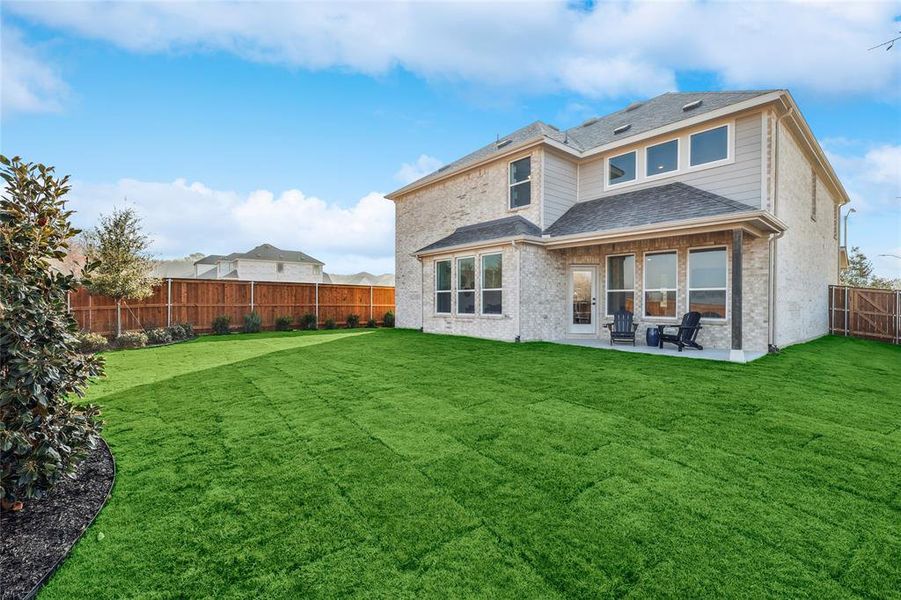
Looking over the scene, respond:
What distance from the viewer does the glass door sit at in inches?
455

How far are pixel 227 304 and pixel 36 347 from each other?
13.4 m

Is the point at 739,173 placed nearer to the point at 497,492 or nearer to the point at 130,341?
the point at 497,492

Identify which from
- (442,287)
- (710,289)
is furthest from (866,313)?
(442,287)

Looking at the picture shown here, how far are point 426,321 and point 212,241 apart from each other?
23735 millimetres

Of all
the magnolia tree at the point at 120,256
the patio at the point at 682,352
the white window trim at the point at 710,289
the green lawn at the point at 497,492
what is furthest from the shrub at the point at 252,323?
the white window trim at the point at 710,289

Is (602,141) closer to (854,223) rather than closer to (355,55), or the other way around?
(355,55)

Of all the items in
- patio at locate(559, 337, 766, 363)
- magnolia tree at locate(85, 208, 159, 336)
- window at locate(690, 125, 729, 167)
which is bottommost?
patio at locate(559, 337, 766, 363)

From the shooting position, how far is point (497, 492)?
2.81m

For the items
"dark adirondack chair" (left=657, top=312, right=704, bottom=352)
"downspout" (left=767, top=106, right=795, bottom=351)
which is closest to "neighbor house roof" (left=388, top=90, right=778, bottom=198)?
"downspout" (left=767, top=106, right=795, bottom=351)

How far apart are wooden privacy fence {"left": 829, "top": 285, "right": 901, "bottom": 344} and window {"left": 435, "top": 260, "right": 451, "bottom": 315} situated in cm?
1422

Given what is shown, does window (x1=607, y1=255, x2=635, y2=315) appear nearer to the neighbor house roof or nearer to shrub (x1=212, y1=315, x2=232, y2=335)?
the neighbor house roof

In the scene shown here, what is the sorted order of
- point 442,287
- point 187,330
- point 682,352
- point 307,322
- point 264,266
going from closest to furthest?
point 682,352 < point 187,330 < point 442,287 < point 307,322 < point 264,266

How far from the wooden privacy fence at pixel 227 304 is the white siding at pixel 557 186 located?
9692 mm

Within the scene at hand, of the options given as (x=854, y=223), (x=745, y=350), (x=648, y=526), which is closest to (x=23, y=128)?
(x=648, y=526)
